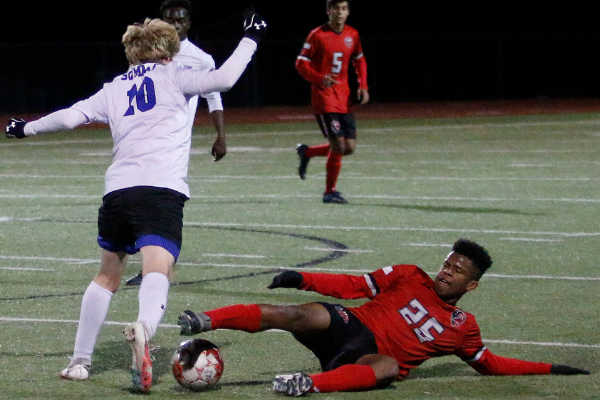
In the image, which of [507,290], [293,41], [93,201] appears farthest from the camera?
[293,41]

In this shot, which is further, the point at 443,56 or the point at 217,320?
the point at 443,56

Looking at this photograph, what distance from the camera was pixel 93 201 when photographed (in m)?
13.9

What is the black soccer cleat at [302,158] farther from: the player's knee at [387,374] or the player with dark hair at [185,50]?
the player's knee at [387,374]

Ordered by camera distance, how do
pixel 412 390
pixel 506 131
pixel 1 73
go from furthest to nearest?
pixel 1 73 < pixel 506 131 < pixel 412 390

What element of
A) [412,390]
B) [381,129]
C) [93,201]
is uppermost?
[412,390]

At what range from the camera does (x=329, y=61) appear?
13836mm

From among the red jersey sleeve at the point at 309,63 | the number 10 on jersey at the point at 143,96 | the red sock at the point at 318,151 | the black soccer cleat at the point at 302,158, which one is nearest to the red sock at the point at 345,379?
the number 10 on jersey at the point at 143,96

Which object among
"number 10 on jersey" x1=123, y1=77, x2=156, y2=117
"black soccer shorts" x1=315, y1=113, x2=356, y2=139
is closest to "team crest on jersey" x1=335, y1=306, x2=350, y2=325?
"number 10 on jersey" x1=123, y1=77, x2=156, y2=117

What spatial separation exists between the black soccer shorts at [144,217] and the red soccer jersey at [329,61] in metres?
8.01

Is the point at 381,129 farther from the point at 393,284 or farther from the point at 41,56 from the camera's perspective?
the point at 393,284

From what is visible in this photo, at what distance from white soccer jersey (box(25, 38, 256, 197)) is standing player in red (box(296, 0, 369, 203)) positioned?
301 inches

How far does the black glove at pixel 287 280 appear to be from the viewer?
18.3 feet

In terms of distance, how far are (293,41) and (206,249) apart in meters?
28.0

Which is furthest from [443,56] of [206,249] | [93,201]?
[206,249]
